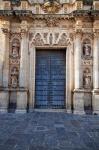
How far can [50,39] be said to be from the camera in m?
15.6

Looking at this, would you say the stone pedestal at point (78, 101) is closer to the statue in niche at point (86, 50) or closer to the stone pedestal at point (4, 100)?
the statue in niche at point (86, 50)

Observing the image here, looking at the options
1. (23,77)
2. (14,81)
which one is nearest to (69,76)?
(23,77)

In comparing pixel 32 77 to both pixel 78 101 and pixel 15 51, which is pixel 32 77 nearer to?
pixel 15 51

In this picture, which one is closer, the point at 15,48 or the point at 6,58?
the point at 6,58

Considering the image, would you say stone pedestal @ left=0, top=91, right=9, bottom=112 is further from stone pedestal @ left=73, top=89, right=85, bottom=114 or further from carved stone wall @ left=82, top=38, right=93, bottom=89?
carved stone wall @ left=82, top=38, right=93, bottom=89

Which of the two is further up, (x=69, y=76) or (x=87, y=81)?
(x=69, y=76)

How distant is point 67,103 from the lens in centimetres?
1522

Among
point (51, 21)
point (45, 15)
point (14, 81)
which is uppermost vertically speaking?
point (45, 15)

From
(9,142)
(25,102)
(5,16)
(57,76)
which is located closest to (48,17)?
(5,16)

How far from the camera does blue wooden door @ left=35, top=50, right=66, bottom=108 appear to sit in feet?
51.2

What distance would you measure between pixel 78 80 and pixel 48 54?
2.45 metres

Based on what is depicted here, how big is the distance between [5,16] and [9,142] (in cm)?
959

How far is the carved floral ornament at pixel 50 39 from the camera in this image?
1564 centimetres

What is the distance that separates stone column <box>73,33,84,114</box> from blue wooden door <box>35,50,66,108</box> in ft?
3.11
